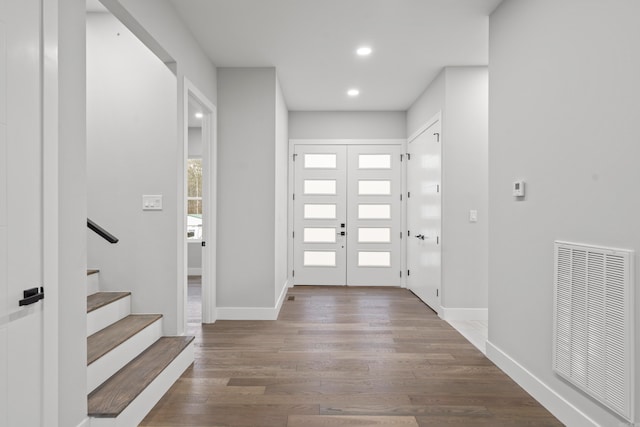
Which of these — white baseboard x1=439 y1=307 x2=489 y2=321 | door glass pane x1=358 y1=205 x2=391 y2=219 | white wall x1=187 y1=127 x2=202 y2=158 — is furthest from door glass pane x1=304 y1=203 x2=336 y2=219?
white wall x1=187 y1=127 x2=202 y2=158

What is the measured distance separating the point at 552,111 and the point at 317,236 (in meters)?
4.12

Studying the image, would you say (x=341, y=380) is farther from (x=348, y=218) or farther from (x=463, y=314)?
(x=348, y=218)

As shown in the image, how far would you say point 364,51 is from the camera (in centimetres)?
371

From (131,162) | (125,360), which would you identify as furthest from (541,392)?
(131,162)

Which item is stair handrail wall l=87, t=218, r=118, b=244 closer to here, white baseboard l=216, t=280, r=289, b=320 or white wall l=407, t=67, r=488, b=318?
white baseboard l=216, t=280, r=289, b=320

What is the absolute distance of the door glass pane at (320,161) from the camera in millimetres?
5918

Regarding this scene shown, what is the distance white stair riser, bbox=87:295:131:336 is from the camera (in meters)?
2.57

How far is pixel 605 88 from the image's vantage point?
5.87 ft

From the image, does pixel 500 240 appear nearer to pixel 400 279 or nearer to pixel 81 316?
pixel 81 316

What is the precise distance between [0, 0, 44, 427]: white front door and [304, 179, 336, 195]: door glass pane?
4562mm

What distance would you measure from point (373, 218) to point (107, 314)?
4060mm

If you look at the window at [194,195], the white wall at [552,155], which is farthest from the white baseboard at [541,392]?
the window at [194,195]

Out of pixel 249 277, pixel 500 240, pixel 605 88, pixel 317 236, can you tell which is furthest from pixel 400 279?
pixel 605 88

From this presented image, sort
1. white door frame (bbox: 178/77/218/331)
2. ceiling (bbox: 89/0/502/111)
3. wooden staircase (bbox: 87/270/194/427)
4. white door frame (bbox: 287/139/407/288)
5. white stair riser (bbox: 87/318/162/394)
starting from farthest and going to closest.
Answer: white door frame (bbox: 287/139/407/288)
white door frame (bbox: 178/77/218/331)
ceiling (bbox: 89/0/502/111)
white stair riser (bbox: 87/318/162/394)
wooden staircase (bbox: 87/270/194/427)
